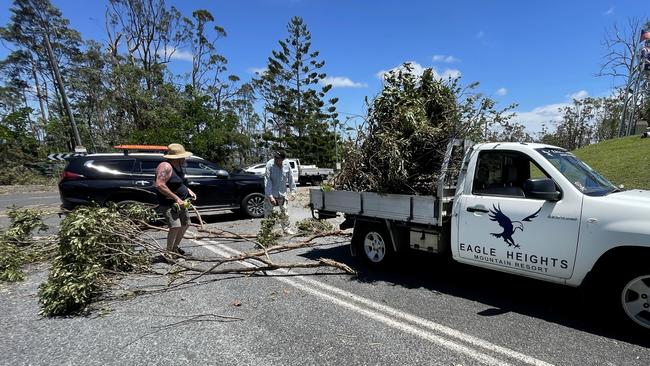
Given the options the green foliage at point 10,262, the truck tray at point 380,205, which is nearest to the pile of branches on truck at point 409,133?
the truck tray at point 380,205

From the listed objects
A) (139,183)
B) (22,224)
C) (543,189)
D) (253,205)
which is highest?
(543,189)

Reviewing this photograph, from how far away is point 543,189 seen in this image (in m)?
3.82

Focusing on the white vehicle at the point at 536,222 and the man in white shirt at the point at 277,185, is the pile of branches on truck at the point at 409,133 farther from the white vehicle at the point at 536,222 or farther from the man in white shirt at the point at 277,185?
the man in white shirt at the point at 277,185

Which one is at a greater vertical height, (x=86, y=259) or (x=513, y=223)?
(x=513, y=223)

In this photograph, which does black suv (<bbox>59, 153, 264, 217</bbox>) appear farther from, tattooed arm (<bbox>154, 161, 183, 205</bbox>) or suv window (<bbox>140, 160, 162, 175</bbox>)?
tattooed arm (<bbox>154, 161, 183, 205</bbox>)

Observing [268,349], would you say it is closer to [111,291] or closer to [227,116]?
[111,291]

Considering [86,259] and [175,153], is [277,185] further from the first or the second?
[86,259]

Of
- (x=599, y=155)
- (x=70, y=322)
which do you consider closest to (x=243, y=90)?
(x=599, y=155)

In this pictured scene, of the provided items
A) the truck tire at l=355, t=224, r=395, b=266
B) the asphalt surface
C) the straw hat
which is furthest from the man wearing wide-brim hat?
the truck tire at l=355, t=224, r=395, b=266

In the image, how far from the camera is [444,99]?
219 inches

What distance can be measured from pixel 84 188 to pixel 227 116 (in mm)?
25775

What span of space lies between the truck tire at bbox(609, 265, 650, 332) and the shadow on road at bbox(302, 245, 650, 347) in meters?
0.13

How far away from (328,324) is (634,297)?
9.41 feet

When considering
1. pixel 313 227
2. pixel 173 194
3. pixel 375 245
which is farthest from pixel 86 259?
pixel 313 227
